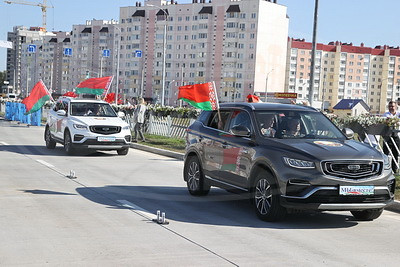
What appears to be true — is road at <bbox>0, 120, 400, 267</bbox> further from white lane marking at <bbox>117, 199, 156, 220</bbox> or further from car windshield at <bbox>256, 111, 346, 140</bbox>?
car windshield at <bbox>256, 111, 346, 140</bbox>

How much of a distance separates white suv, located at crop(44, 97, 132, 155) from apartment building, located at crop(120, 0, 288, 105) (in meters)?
92.6

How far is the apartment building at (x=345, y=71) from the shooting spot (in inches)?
5861

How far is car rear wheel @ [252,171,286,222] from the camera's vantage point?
8188 millimetres

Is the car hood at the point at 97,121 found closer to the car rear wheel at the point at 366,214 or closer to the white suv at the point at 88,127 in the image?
the white suv at the point at 88,127

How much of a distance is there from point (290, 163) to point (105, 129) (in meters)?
11.3

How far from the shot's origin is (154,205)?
9.69 metres

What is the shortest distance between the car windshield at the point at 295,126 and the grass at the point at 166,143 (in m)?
11.7

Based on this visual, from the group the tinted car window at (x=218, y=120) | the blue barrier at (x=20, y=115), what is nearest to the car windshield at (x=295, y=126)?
the tinted car window at (x=218, y=120)

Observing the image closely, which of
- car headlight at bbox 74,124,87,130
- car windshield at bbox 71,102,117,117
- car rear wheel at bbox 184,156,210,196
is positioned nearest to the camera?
car rear wheel at bbox 184,156,210,196

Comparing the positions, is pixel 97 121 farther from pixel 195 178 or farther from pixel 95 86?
pixel 95 86

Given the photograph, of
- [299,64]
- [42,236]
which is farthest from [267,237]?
[299,64]

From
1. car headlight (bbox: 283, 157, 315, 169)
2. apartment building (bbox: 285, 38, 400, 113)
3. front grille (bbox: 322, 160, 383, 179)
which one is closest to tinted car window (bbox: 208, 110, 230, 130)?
car headlight (bbox: 283, 157, 315, 169)

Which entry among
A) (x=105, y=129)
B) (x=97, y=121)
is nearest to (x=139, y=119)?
(x=97, y=121)

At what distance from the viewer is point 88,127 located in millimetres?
18281
